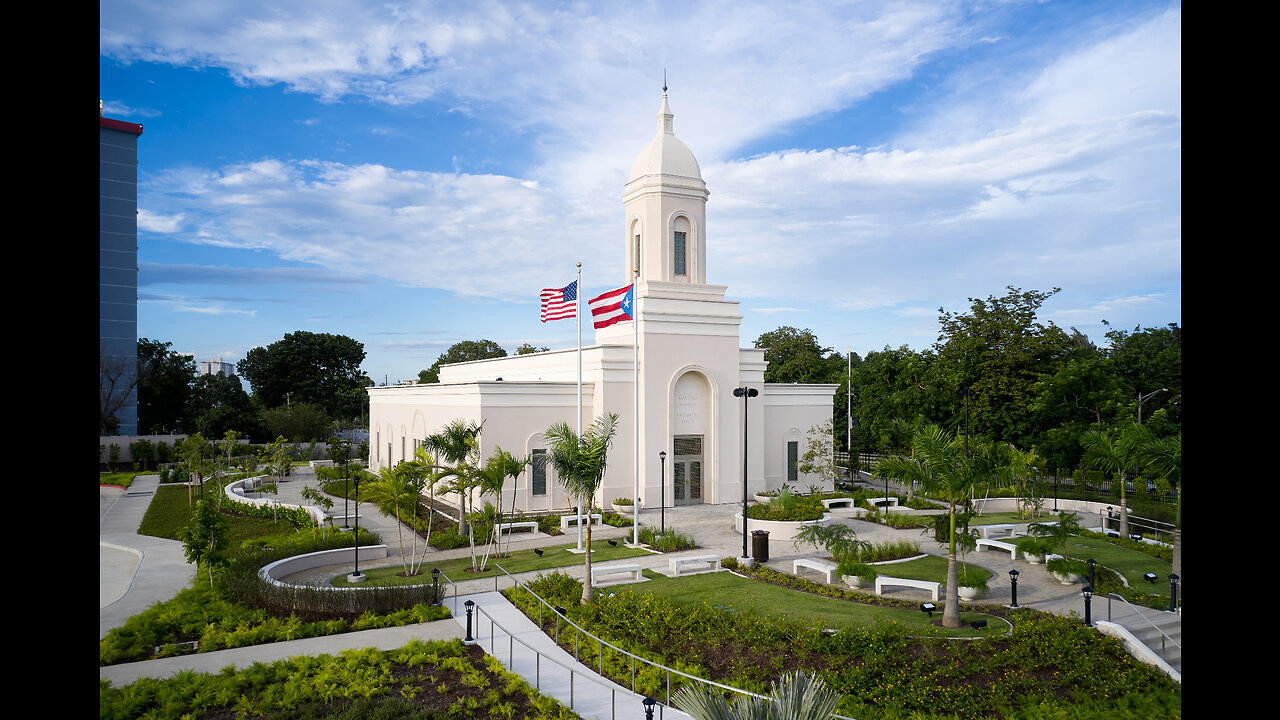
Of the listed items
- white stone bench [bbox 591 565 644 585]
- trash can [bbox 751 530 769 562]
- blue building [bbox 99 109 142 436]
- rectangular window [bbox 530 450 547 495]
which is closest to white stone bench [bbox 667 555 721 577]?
white stone bench [bbox 591 565 644 585]

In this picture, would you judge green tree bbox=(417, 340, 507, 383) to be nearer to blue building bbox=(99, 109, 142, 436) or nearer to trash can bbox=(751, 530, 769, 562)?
blue building bbox=(99, 109, 142, 436)

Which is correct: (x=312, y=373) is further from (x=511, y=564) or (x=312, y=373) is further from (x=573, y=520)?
(x=511, y=564)

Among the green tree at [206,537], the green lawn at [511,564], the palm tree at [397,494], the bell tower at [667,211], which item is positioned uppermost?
the bell tower at [667,211]

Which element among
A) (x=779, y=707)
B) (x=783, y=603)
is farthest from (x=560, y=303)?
(x=779, y=707)

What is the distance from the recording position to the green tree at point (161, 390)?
66.2 metres

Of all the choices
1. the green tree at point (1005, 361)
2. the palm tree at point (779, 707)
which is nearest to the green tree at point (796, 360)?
the green tree at point (1005, 361)

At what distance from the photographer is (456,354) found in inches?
3632

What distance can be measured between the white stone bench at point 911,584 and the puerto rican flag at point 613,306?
42.7 feet

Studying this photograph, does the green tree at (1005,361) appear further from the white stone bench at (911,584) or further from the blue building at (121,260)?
the blue building at (121,260)

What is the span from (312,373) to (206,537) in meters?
64.4

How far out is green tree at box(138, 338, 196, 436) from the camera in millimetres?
66250

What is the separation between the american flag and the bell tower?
4.91 m

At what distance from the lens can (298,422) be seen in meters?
62.9
